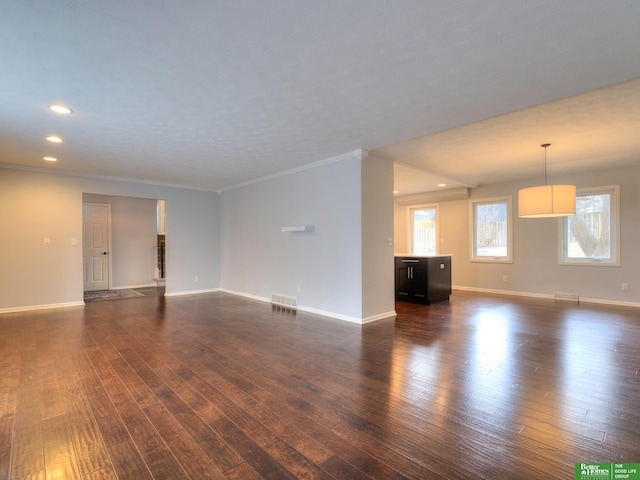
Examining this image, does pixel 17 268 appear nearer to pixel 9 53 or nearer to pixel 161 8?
pixel 9 53

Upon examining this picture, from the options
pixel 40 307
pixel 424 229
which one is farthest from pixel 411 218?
pixel 40 307

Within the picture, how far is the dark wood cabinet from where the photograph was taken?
595 centimetres

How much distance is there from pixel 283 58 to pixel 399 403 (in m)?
2.55

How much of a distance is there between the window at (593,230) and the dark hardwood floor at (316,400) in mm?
2269

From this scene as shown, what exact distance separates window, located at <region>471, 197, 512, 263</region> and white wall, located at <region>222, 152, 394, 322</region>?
3.77 m

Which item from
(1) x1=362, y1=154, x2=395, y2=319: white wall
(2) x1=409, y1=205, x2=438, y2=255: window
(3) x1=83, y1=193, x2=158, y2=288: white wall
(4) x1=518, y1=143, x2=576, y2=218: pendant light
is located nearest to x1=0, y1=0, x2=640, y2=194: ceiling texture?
(1) x1=362, y1=154, x2=395, y2=319: white wall

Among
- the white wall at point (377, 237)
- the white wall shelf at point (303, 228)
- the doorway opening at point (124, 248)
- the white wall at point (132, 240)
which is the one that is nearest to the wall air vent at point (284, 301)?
the white wall shelf at point (303, 228)

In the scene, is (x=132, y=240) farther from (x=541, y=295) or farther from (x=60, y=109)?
(x=541, y=295)

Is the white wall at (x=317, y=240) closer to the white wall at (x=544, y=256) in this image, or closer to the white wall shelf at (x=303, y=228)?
the white wall shelf at (x=303, y=228)

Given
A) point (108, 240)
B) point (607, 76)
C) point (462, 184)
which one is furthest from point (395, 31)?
point (108, 240)

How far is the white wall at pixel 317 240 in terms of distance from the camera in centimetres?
460

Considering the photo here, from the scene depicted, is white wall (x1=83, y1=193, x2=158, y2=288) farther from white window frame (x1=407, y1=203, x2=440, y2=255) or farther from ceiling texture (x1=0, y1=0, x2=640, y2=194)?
white window frame (x1=407, y1=203, x2=440, y2=255)

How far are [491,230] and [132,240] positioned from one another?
8.78 m

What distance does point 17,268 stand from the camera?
535 centimetres
